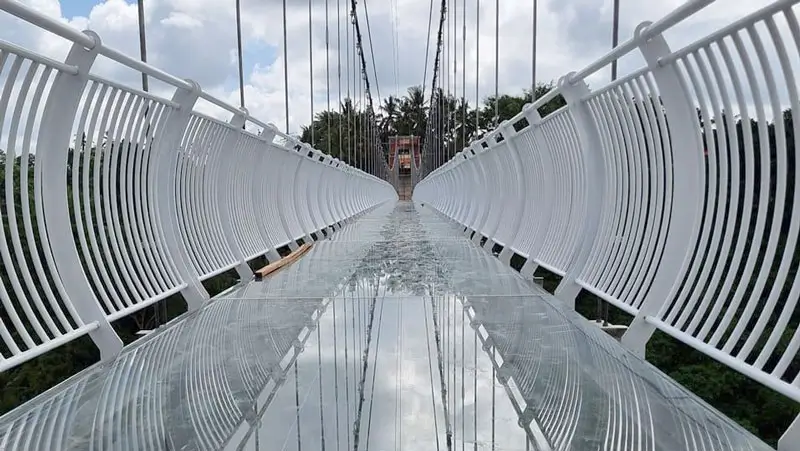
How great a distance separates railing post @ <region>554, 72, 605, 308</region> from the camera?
3354 mm

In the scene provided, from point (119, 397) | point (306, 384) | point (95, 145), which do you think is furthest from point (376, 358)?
point (95, 145)

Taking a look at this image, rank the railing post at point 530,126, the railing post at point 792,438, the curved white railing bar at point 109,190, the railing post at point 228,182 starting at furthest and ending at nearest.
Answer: the railing post at point 228,182 → the railing post at point 530,126 → the curved white railing bar at point 109,190 → the railing post at point 792,438

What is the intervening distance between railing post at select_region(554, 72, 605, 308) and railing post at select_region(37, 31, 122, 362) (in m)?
2.26

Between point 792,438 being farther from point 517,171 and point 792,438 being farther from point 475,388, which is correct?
point 517,171

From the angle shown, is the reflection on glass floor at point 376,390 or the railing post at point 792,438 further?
the reflection on glass floor at point 376,390

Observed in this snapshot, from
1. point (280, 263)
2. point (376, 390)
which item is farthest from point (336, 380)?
point (280, 263)

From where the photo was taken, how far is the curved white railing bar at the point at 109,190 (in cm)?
207

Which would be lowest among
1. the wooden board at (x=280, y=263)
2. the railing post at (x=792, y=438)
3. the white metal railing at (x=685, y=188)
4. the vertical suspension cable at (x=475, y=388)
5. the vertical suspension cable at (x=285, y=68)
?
the wooden board at (x=280, y=263)

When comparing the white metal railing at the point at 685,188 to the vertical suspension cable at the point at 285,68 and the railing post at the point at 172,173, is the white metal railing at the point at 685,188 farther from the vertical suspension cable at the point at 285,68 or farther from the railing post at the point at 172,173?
the vertical suspension cable at the point at 285,68

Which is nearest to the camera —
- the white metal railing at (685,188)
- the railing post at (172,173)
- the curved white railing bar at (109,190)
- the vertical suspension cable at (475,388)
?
the white metal railing at (685,188)

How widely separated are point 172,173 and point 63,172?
113 centimetres

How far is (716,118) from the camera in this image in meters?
2.05

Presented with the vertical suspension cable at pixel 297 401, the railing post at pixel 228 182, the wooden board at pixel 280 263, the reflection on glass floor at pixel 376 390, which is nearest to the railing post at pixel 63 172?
the reflection on glass floor at pixel 376 390

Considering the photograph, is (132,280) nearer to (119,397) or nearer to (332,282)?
(119,397)
